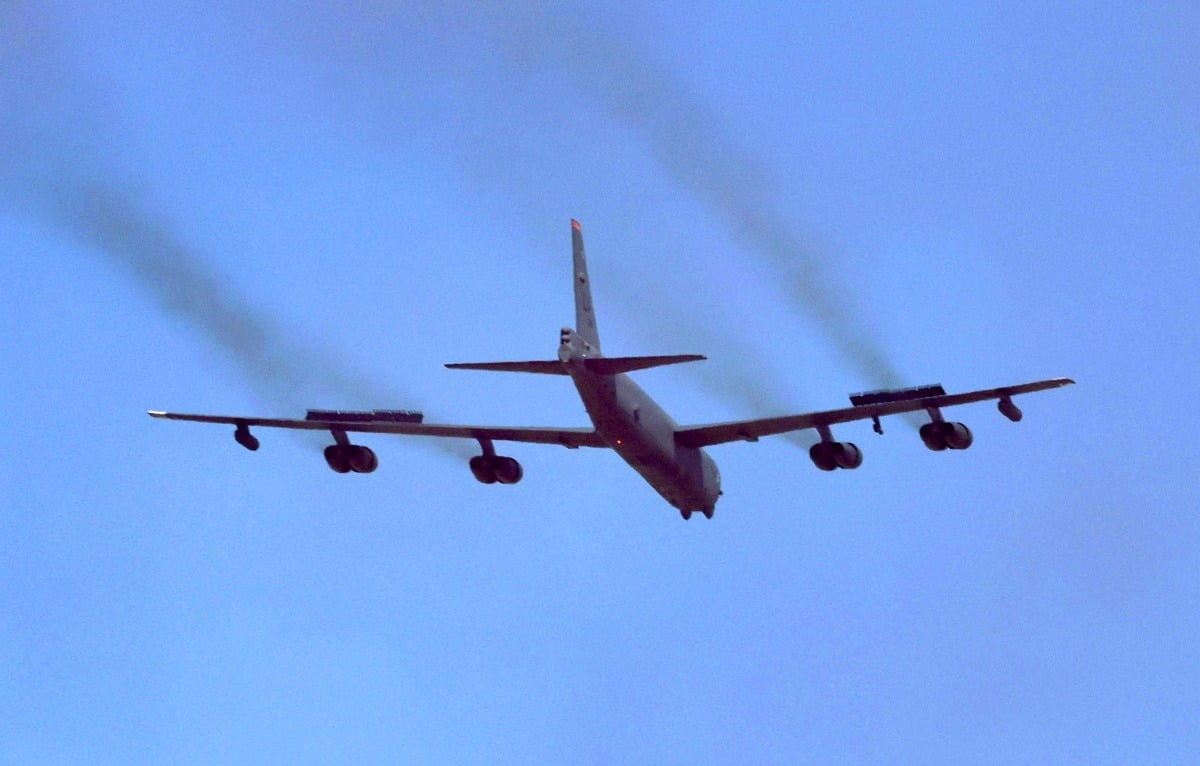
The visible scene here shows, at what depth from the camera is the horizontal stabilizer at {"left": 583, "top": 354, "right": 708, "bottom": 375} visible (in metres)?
34.4

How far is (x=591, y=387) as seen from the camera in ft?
126

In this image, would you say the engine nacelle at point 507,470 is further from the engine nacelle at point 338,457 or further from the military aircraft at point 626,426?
the engine nacelle at point 338,457

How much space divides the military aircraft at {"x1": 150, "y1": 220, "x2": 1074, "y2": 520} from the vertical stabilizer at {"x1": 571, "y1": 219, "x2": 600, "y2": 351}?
0.13 feet

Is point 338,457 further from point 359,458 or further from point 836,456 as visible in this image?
point 836,456

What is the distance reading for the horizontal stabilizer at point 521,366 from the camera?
35.4 metres

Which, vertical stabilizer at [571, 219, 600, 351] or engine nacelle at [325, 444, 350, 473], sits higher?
vertical stabilizer at [571, 219, 600, 351]

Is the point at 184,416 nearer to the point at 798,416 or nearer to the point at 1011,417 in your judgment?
the point at 798,416

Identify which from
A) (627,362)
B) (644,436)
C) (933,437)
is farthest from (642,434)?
(933,437)

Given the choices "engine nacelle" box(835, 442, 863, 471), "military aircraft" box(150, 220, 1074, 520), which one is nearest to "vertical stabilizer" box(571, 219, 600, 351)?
"military aircraft" box(150, 220, 1074, 520)

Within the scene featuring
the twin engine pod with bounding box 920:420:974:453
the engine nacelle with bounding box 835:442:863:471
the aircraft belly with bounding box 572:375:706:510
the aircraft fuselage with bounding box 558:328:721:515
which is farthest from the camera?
the engine nacelle with bounding box 835:442:863:471

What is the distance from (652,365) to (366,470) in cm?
1211

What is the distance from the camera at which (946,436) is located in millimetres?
41312

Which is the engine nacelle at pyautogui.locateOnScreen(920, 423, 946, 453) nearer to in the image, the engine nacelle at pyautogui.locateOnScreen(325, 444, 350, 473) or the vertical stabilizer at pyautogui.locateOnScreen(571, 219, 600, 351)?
the vertical stabilizer at pyautogui.locateOnScreen(571, 219, 600, 351)

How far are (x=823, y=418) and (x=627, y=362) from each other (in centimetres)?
806
